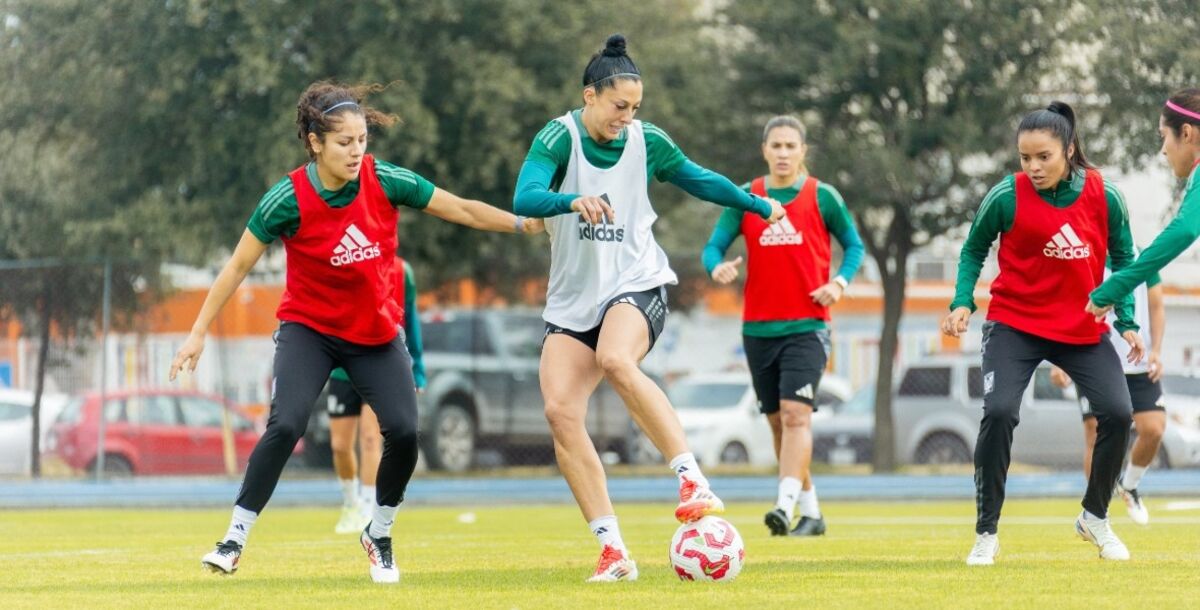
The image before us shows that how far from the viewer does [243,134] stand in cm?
2109

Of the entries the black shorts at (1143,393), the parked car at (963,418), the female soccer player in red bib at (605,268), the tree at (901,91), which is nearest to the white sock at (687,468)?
the female soccer player in red bib at (605,268)

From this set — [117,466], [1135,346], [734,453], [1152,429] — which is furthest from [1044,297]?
[117,466]

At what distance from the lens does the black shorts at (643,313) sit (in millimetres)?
7348

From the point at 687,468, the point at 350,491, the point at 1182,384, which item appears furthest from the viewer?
the point at 1182,384

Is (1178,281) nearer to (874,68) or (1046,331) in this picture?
(874,68)

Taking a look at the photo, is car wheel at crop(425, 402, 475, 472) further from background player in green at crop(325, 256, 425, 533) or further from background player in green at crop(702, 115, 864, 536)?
background player in green at crop(702, 115, 864, 536)

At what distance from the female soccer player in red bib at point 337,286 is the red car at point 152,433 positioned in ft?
45.2

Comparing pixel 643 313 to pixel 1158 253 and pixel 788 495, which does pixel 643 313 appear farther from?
pixel 788 495

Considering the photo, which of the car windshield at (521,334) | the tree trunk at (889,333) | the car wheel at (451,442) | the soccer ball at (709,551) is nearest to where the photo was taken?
the soccer ball at (709,551)

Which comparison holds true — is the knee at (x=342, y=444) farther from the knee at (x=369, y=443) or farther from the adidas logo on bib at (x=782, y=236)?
the adidas logo on bib at (x=782, y=236)

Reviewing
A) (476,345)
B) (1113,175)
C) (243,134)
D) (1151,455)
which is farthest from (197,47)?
(1151,455)

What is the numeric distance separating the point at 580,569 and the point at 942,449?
13.9m

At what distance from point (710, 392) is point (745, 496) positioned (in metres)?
3.38

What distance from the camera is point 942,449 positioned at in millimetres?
21078
